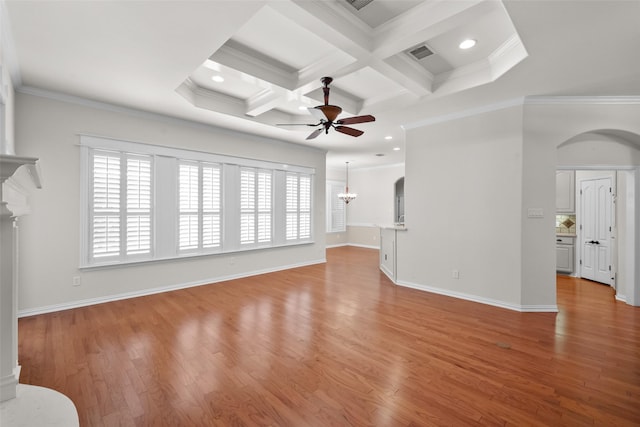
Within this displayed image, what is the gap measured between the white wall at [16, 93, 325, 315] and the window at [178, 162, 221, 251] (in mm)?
357

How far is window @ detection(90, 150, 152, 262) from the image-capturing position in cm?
417

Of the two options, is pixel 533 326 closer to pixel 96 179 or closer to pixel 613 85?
pixel 613 85

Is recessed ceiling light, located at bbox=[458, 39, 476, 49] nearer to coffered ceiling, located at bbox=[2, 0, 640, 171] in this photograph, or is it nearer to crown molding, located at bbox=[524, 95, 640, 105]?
coffered ceiling, located at bbox=[2, 0, 640, 171]

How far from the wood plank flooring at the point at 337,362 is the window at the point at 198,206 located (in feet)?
3.93

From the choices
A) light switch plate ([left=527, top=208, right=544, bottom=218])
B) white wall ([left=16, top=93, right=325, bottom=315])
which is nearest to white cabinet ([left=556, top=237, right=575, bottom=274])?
light switch plate ([left=527, top=208, right=544, bottom=218])

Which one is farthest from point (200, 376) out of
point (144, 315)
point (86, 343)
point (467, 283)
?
point (467, 283)

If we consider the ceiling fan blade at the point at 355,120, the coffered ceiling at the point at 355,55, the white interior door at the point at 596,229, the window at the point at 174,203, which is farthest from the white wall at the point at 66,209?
the white interior door at the point at 596,229

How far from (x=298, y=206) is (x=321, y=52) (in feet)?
13.7

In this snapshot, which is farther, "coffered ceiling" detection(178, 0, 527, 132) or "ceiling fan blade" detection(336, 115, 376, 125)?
"ceiling fan blade" detection(336, 115, 376, 125)

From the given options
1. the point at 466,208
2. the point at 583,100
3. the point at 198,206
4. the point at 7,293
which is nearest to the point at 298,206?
the point at 198,206

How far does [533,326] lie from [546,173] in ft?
6.92

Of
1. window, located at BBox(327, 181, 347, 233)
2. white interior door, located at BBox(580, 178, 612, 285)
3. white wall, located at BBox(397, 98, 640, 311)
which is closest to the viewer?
white wall, located at BBox(397, 98, 640, 311)

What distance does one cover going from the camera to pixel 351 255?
885cm

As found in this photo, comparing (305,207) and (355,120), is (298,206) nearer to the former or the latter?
(305,207)
